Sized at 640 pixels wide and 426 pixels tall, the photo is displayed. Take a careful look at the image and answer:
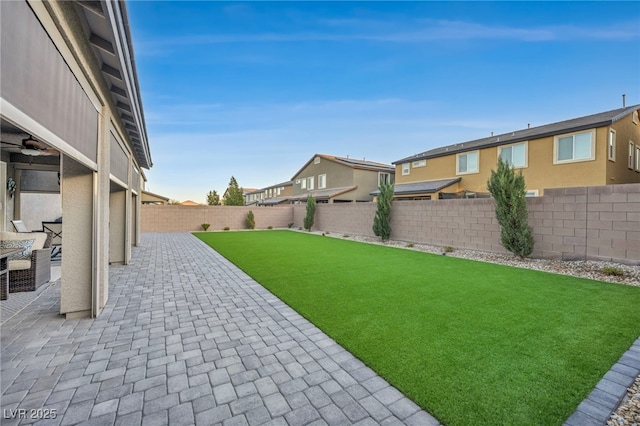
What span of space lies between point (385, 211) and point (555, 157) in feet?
30.6

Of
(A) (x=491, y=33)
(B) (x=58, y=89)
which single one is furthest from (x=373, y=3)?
(B) (x=58, y=89)

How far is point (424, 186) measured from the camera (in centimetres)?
1902

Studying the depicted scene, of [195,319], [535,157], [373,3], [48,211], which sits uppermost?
[373,3]

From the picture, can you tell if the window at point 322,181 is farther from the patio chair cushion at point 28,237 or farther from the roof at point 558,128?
the patio chair cushion at point 28,237

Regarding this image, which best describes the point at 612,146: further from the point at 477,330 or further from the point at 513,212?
the point at 477,330

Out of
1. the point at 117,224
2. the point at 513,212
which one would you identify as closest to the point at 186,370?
the point at 117,224

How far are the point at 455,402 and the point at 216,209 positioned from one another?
21.3 metres

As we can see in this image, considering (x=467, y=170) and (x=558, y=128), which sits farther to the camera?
(x=467, y=170)

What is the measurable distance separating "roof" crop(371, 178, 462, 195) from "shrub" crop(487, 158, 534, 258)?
833 centimetres

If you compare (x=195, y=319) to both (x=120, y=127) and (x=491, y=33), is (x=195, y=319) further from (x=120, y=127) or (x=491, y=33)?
(x=491, y=33)

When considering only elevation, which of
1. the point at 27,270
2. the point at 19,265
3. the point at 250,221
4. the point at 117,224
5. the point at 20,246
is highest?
the point at 117,224

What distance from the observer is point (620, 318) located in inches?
152

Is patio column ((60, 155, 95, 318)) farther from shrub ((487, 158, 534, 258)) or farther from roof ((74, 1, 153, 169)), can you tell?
shrub ((487, 158, 534, 258))

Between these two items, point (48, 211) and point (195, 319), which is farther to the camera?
point (48, 211)
